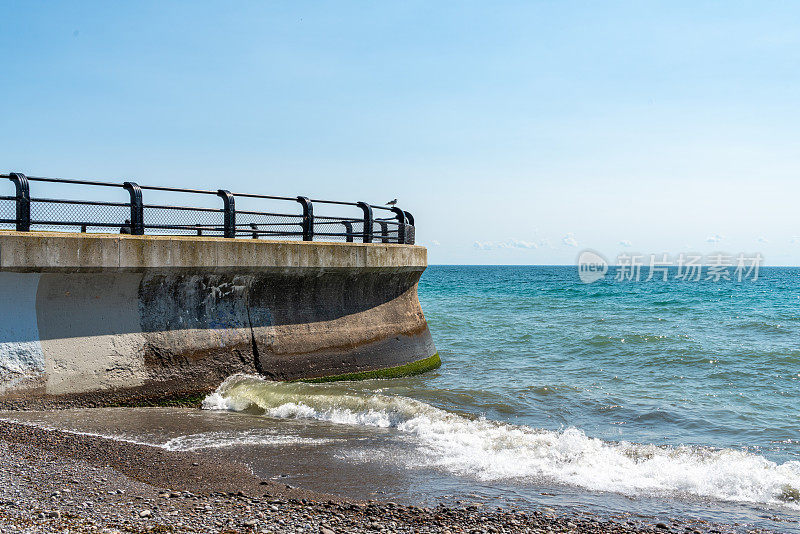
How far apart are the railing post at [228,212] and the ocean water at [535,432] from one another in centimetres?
234

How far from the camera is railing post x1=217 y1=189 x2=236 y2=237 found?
10.5 m

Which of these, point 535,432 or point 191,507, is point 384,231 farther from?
point 191,507

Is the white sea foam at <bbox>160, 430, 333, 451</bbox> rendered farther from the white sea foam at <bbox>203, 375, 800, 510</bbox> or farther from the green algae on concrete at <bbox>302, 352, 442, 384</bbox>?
the green algae on concrete at <bbox>302, 352, 442, 384</bbox>

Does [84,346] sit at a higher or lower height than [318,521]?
higher

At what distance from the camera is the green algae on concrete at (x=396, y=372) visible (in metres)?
11.7

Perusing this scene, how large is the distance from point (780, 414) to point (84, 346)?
432 inches

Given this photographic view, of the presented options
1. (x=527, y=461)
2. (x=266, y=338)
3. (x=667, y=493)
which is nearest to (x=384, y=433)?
(x=527, y=461)

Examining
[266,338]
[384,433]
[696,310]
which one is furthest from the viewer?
[696,310]

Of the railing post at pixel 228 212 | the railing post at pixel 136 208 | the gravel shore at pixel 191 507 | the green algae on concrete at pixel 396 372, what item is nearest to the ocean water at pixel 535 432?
the green algae on concrete at pixel 396 372

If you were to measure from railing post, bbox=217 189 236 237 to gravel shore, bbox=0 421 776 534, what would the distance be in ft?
14.7


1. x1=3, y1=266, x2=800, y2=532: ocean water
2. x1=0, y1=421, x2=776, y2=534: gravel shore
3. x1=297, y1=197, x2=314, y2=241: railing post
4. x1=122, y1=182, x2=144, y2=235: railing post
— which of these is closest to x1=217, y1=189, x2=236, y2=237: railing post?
x1=122, y1=182, x2=144, y2=235: railing post

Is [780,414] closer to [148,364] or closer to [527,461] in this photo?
[527,461]

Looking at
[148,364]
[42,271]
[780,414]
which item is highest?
[42,271]

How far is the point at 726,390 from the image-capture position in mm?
13180
